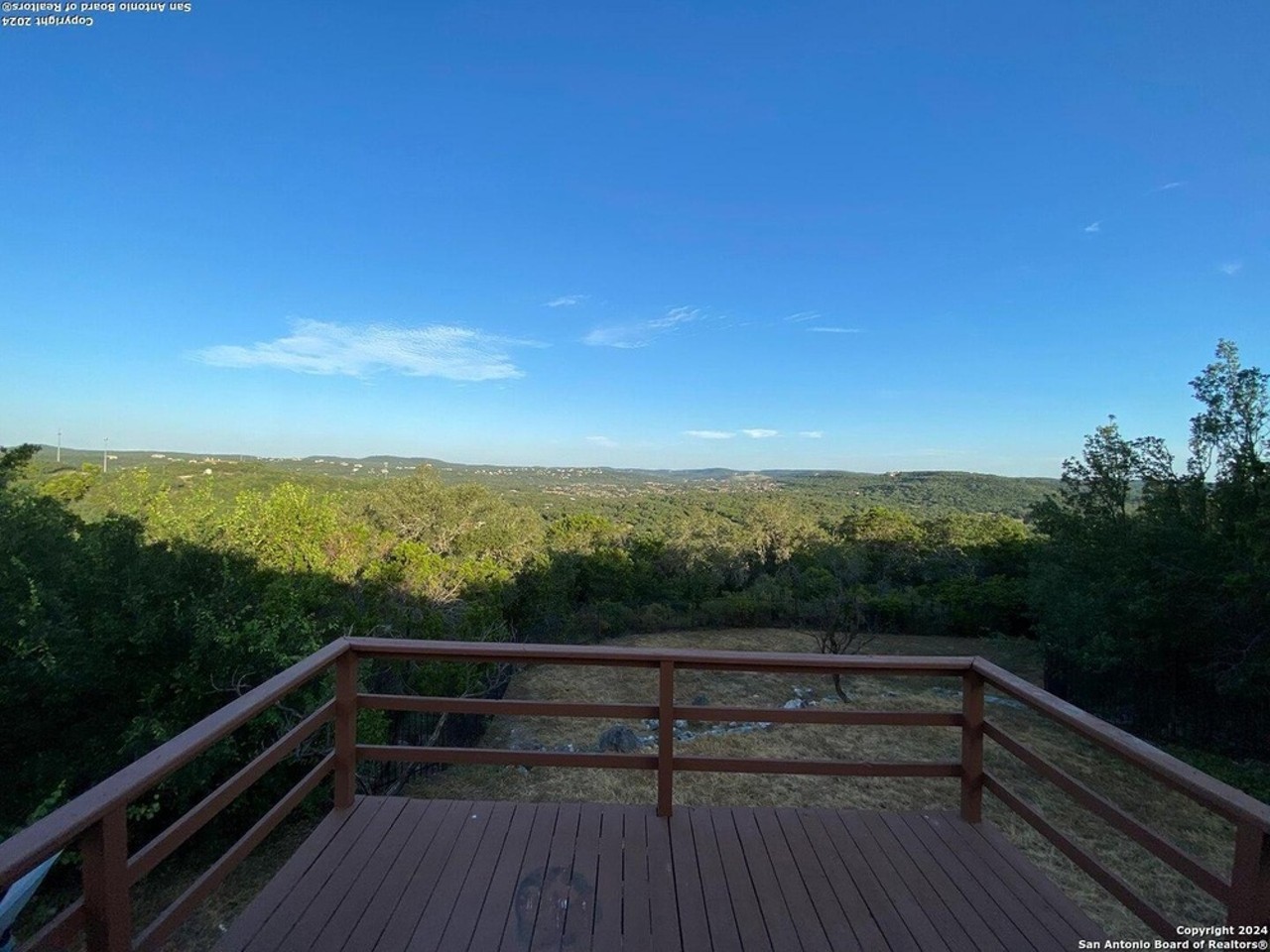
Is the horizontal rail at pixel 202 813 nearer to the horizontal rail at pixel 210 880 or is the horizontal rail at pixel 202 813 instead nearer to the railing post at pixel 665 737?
the horizontal rail at pixel 210 880

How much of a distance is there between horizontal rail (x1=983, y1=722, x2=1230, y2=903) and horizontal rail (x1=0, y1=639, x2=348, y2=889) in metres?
2.22

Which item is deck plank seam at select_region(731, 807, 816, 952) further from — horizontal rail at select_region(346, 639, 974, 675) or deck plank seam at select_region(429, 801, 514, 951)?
deck plank seam at select_region(429, 801, 514, 951)

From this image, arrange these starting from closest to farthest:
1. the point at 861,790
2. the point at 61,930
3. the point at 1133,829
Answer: the point at 61,930, the point at 1133,829, the point at 861,790

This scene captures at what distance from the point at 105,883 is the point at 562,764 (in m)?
1.40

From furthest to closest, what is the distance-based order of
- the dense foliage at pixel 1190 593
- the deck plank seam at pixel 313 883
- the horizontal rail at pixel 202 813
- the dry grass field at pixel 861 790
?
the dense foliage at pixel 1190 593 → the dry grass field at pixel 861 790 → the deck plank seam at pixel 313 883 → the horizontal rail at pixel 202 813

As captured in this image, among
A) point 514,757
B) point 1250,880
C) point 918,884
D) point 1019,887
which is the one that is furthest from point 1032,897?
point 514,757

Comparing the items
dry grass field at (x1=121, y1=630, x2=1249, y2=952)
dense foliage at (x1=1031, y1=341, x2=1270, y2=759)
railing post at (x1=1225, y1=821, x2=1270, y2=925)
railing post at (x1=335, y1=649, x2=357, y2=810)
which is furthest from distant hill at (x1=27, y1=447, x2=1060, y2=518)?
railing post at (x1=1225, y1=821, x2=1270, y2=925)

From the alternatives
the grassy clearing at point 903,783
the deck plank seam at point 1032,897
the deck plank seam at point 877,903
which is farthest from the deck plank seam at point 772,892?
the grassy clearing at point 903,783

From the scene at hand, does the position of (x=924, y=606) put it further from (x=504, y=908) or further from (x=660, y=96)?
(x=504, y=908)

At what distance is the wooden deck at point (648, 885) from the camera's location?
5.29 feet

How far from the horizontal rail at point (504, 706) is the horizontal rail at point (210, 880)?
288 millimetres

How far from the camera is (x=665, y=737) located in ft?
7.27

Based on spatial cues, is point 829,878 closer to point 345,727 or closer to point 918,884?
point 918,884

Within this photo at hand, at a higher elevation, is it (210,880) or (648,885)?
(210,880)
